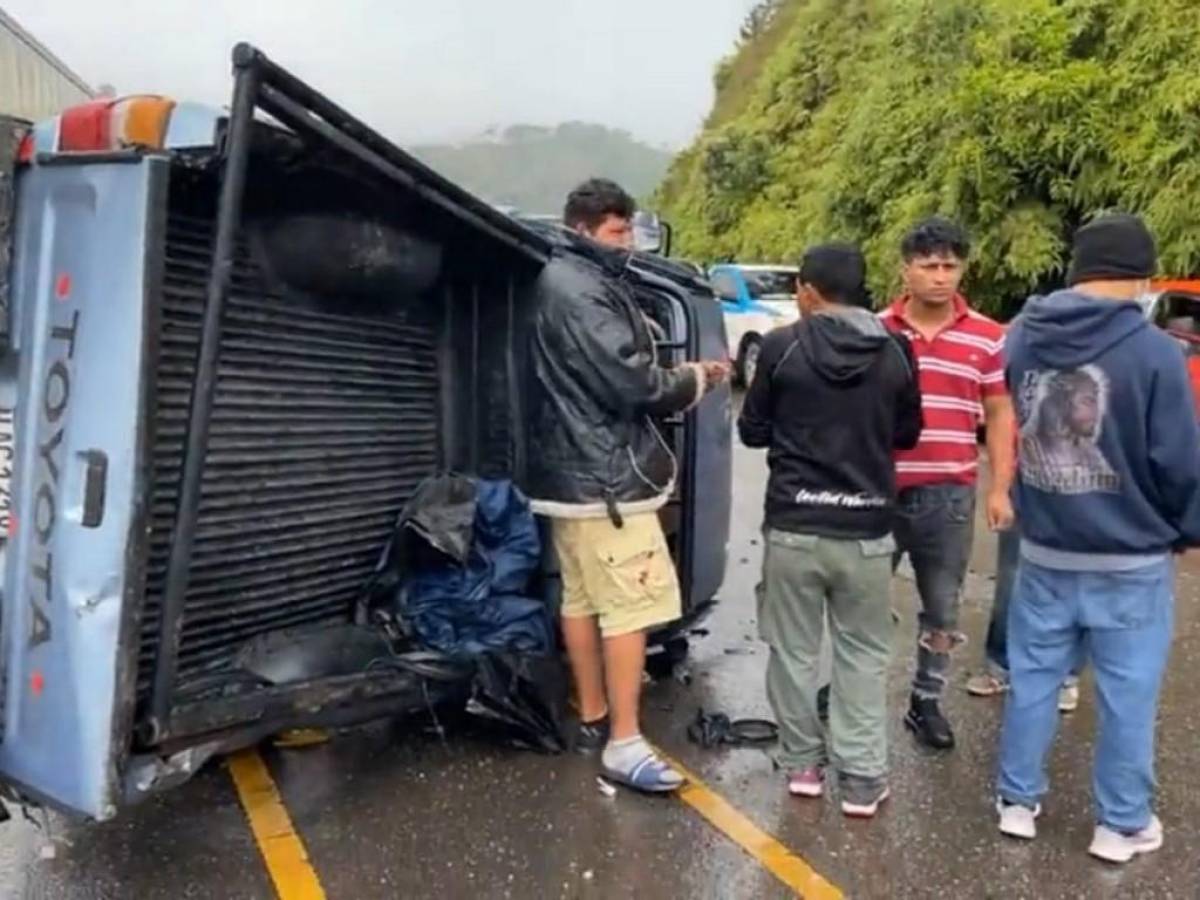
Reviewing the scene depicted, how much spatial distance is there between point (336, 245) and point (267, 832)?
5.62 ft

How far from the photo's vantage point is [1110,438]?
3.72 metres

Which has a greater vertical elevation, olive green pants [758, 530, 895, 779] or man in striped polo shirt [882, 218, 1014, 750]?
man in striped polo shirt [882, 218, 1014, 750]

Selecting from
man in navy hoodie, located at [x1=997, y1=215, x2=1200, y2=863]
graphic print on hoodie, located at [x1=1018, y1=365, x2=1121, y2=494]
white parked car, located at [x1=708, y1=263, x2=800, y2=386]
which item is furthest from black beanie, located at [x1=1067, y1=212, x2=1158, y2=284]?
white parked car, located at [x1=708, y1=263, x2=800, y2=386]

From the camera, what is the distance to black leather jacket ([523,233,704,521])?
13.9ft

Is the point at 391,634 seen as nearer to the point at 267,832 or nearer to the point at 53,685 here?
the point at 267,832

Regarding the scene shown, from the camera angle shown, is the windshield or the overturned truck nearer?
the overturned truck

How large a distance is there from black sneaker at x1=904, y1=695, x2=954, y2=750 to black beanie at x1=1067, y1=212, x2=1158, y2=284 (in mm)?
1685

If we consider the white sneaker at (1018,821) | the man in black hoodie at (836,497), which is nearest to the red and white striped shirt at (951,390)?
the man in black hoodie at (836,497)

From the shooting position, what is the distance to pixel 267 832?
4.04 metres

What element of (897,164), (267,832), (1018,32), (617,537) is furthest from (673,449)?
(897,164)

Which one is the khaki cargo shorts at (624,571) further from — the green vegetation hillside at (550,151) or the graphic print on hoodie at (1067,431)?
the green vegetation hillside at (550,151)

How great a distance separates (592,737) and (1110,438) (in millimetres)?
1942

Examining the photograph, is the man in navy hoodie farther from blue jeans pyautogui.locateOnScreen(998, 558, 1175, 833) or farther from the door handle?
the door handle

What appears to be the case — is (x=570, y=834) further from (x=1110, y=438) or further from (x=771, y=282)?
(x=771, y=282)
